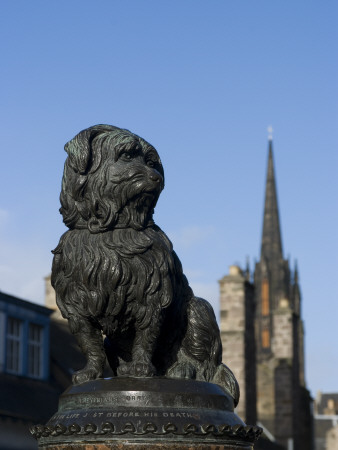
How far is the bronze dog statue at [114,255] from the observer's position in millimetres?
6086

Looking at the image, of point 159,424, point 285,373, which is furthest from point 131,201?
point 285,373

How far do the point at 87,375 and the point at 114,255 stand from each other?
0.76 m

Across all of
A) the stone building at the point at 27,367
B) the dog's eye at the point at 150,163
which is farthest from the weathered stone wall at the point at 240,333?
the dog's eye at the point at 150,163

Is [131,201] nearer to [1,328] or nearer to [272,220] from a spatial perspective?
[1,328]

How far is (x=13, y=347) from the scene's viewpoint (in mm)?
27062

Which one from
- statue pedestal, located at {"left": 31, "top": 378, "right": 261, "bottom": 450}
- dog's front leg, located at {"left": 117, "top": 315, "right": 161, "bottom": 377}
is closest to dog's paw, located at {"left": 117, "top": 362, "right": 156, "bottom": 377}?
dog's front leg, located at {"left": 117, "top": 315, "right": 161, "bottom": 377}

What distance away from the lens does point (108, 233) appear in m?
6.14

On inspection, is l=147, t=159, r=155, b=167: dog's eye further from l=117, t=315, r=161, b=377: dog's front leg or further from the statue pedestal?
the statue pedestal

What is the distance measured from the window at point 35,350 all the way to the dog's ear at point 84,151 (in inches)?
854

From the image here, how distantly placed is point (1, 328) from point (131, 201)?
2083 cm

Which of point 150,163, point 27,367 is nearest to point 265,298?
point 27,367

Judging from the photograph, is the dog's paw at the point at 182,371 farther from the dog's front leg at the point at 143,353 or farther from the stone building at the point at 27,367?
the stone building at the point at 27,367

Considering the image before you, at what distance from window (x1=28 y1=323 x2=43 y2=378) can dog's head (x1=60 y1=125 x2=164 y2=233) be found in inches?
854

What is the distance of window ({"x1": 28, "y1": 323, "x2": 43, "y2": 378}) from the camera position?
27562 millimetres
